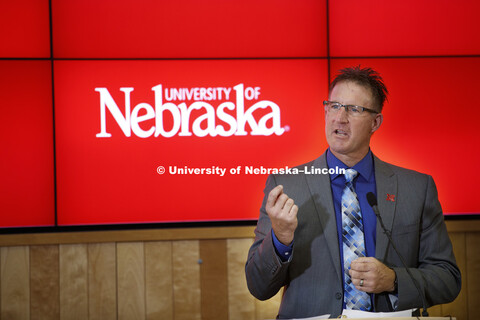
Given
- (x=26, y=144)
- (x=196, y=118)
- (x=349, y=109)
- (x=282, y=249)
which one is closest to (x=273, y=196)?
(x=282, y=249)

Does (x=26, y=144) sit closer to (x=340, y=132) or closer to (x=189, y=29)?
(x=189, y=29)

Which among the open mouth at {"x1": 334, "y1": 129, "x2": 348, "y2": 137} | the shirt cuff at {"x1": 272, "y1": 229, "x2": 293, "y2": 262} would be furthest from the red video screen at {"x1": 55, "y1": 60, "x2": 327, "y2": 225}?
the shirt cuff at {"x1": 272, "y1": 229, "x2": 293, "y2": 262}

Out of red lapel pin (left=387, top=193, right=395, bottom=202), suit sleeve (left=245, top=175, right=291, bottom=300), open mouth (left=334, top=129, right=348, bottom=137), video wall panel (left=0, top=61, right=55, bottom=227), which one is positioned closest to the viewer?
suit sleeve (left=245, top=175, right=291, bottom=300)

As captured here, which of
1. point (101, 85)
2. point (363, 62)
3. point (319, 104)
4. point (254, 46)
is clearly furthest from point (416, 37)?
point (101, 85)

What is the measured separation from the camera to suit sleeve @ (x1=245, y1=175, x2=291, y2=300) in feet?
5.35

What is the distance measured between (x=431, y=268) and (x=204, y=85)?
1675 mm

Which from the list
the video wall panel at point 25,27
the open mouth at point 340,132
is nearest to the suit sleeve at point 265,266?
the open mouth at point 340,132

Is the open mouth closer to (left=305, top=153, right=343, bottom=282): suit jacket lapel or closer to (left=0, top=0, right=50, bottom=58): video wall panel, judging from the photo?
(left=305, top=153, right=343, bottom=282): suit jacket lapel

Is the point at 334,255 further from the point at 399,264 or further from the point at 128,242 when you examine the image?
the point at 128,242

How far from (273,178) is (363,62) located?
4.56ft

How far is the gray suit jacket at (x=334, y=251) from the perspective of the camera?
5.63 feet

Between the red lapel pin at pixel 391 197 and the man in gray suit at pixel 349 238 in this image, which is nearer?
the man in gray suit at pixel 349 238

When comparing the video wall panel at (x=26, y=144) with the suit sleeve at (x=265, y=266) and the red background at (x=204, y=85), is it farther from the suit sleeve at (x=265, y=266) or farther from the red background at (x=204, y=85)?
the suit sleeve at (x=265, y=266)

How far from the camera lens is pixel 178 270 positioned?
113 inches
